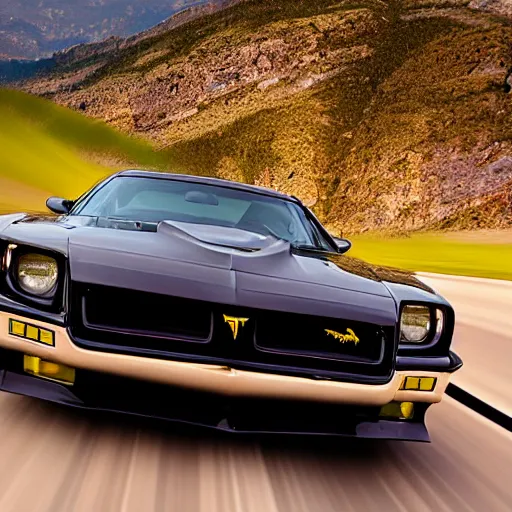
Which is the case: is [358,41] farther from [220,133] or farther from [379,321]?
[379,321]

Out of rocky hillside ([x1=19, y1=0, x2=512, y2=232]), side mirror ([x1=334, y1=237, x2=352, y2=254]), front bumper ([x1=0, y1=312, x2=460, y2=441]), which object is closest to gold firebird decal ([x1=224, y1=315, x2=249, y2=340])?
front bumper ([x1=0, y1=312, x2=460, y2=441])

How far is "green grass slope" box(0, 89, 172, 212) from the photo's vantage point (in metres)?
44.9

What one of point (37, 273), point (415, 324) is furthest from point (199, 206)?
point (415, 324)

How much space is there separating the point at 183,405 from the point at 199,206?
1.99m

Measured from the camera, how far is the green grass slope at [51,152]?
44.9 metres

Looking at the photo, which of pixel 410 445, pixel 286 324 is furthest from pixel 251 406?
pixel 410 445

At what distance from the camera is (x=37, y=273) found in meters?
2.92

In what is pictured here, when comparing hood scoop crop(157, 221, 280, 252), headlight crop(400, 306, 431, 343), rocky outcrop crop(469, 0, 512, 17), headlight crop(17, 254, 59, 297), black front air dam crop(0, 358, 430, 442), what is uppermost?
rocky outcrop crop(469, 0, 512, 17)

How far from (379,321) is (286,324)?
0.41 metres

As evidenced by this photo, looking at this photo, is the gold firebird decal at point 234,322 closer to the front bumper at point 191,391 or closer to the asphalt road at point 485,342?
the front bumper at point 191,391

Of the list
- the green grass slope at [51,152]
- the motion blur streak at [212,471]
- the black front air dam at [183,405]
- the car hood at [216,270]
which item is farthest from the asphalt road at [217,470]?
the green grass slope at [51,152]

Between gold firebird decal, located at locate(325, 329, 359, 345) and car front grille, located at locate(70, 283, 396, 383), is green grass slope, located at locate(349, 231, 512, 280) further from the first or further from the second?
car front grille, located at locate(70, 283, 396, 383)

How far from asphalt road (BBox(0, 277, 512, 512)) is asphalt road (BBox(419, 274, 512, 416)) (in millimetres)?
1355

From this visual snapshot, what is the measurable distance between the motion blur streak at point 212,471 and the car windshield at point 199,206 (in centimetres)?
134
